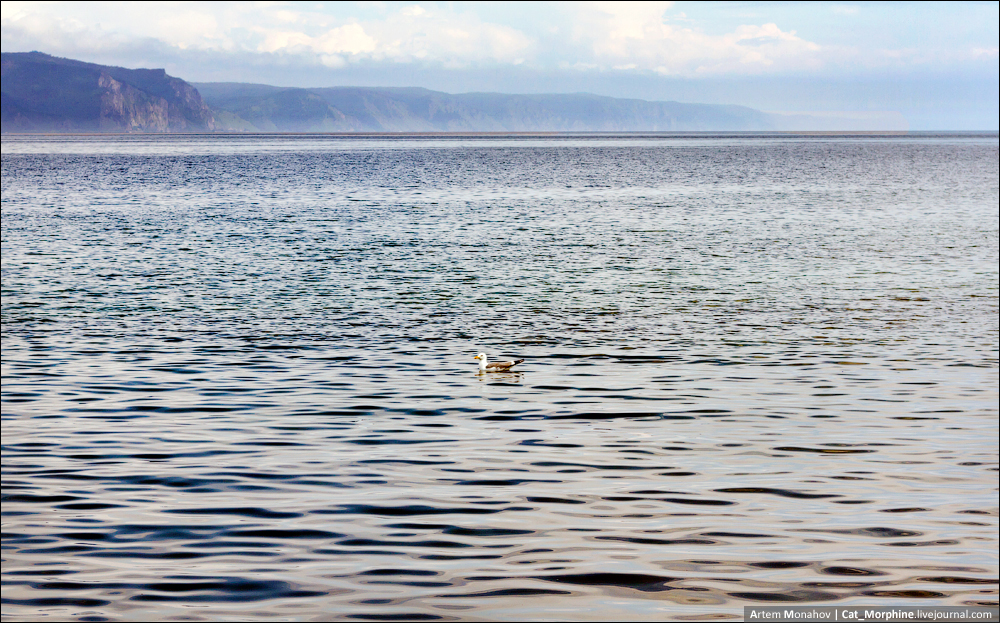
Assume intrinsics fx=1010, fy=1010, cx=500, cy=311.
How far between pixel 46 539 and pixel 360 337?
1313cm

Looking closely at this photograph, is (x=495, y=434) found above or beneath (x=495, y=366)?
beneath

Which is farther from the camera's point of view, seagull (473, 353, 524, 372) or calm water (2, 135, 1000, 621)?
seagull (473, 353, 524, 372)

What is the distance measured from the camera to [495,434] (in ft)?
49.8

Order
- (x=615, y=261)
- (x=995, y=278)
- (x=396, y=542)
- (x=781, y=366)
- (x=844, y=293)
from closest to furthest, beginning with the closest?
(x=396, y=542) < (x=781, y=366) < (x=844, y=293) < (x=995, y=278) < (x=615, y=261)

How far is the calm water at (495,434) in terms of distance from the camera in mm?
9453

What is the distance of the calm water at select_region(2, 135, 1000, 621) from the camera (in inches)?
372

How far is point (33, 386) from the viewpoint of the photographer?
18.3m

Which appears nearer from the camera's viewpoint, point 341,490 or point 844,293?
point 341,490

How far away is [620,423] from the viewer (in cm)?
1570

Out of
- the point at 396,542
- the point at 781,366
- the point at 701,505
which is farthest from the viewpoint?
the point at 781,366

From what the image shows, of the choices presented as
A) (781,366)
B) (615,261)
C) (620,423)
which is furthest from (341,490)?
(615,261)

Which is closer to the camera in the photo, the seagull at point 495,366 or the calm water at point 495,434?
the calm water at point 495,434

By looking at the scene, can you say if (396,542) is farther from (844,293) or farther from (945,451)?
(844,293)

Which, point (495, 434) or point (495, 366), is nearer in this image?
point (495, 434)
